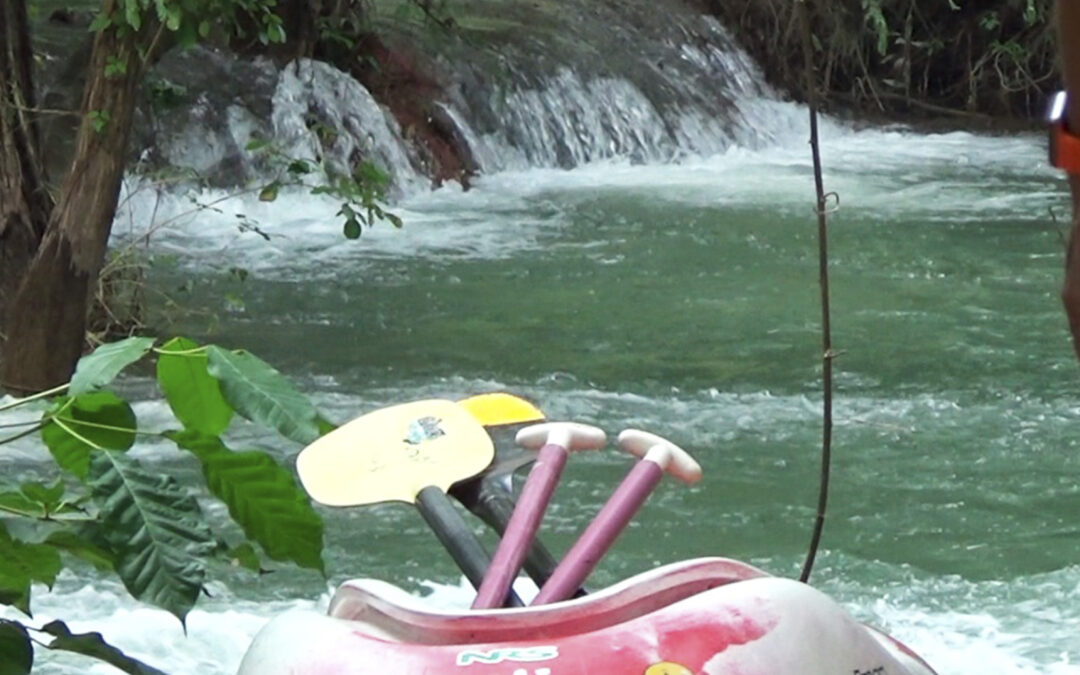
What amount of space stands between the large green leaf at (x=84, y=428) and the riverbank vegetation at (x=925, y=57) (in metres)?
12.1

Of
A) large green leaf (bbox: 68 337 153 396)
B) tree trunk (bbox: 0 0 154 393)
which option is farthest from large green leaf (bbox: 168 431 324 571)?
tree trunk (bbox: 0 0 154 393)

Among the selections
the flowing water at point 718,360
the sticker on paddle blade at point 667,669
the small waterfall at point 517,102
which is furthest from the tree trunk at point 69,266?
the sticker on paddle blade at point 667,669

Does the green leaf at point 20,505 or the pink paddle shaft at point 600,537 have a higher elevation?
the pink paddle shaft at point 600,537

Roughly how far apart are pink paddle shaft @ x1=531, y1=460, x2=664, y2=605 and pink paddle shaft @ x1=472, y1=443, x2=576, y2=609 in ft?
0.10

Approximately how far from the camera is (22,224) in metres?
5.81

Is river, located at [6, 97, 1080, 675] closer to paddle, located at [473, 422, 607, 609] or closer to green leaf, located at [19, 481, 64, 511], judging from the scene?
paddle, located at [473, 422, 607, 609]

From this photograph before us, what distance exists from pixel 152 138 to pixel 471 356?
10.9 feet

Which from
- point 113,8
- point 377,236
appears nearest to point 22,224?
point 113,8

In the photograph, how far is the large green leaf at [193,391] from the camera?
1.68 meters

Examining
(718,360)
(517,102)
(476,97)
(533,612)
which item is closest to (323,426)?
(533,612)

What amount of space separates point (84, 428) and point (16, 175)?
433 cm

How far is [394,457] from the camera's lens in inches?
68.4

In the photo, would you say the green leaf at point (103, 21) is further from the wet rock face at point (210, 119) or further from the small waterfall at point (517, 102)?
the wet rock face at point (210, 119)

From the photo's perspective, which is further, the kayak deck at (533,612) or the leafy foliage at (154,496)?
the leafy foliage at (154,496)
